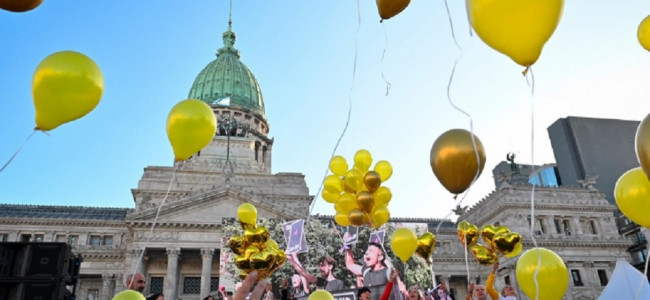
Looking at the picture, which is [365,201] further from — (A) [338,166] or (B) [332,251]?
(B) [332,251]

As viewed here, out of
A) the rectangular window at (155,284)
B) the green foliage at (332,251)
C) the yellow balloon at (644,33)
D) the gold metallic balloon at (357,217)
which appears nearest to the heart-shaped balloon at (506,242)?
the gold metallic balloon at (357,217)

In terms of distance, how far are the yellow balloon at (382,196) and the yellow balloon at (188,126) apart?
438 cm

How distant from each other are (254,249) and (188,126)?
171 centimetres

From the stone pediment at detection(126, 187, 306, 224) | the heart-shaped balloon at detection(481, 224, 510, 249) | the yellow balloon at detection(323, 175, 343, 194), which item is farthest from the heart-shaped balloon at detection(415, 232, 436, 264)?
the stone pediment at detection(126, 187, 306, 224)

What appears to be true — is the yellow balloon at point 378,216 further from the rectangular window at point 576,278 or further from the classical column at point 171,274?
the rectangular window at point 576,278

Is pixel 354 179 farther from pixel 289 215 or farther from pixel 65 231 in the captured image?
pixel 65 231

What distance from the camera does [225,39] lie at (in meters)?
63.9

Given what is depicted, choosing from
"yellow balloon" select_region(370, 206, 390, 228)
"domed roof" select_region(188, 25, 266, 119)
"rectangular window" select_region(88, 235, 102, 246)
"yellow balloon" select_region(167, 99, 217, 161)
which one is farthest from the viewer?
"domed roof" select_region(188, 25, 266, 119)

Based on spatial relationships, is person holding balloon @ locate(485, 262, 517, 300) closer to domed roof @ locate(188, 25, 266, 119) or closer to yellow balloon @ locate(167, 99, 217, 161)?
yellow balloon @ locate(167, 99, 217, 161)

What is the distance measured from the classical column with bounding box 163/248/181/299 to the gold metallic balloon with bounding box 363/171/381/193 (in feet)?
78.7

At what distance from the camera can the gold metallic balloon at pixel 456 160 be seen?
4.77 meters

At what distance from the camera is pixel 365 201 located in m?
8.38

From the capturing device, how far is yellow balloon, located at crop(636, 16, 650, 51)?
16.6 ft

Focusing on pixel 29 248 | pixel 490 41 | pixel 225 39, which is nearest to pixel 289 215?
pixel 29 248
